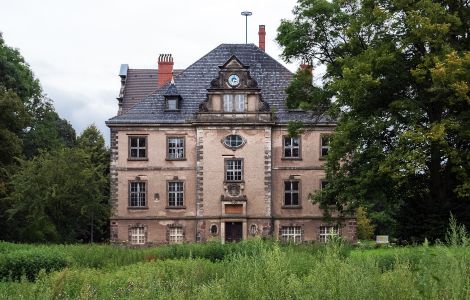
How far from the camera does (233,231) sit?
4091 centimetres

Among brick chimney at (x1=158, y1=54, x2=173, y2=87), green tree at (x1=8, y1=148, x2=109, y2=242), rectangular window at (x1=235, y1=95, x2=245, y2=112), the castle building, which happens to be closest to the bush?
green tree at (x1=8, y1=148, x2=109, y2=242)

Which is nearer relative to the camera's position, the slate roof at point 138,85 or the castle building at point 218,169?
the castle building at point 218,169

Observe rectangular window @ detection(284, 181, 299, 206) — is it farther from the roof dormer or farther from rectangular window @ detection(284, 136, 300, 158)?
the roof dormer

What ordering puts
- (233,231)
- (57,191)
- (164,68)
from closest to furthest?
(57,191), (233,231), (164,68)

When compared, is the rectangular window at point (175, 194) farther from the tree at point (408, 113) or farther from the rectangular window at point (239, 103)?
the tree at point (408, 113)

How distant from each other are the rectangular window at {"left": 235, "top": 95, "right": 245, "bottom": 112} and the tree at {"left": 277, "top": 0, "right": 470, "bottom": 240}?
12175 mm

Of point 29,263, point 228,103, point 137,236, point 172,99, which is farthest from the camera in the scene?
point 172,99

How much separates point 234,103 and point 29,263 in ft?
80.6

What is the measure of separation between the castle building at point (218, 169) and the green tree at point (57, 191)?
4.04 m

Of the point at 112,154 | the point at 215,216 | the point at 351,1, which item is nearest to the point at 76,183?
the point at 112,154

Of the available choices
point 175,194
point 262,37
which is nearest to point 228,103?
point 175,194

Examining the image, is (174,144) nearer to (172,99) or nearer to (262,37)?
(172,99)

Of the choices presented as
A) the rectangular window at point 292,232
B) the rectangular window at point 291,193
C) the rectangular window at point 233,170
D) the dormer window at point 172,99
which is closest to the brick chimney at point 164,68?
the dormer window at point 172,99

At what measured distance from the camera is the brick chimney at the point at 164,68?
4608cm
